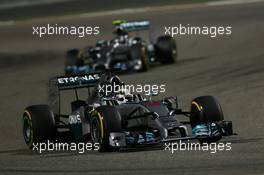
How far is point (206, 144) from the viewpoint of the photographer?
43.6 feet

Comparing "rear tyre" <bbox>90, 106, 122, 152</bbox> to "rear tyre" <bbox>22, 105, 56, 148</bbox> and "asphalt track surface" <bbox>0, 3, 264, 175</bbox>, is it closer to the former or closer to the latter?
"asphalt track surface" <bbox>0, 3, 264, 175</bbox>

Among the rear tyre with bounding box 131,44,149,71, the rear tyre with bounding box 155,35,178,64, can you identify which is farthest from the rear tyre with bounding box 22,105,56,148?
the rear tyre with bounding box 155,35,178,64

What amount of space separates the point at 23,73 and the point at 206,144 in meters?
12.9

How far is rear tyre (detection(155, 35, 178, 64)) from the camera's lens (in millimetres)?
25855

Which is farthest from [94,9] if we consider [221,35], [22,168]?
[22,168]

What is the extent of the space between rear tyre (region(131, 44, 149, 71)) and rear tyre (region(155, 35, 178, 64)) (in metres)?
1.39

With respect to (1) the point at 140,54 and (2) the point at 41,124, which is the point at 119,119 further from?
(1) the point at 140,54

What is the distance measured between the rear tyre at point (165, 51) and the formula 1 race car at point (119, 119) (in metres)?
11.4

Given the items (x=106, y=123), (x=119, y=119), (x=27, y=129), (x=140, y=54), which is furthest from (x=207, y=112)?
(x=140, y=54)

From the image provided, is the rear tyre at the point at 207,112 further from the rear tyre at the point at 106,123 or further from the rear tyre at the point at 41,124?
the rear tyre at the point at 41,124

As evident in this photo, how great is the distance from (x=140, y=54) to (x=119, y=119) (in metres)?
11.5

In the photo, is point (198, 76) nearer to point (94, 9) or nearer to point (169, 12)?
point (169, 12)

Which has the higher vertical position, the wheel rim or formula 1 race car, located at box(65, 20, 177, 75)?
formula 1 race car, located at box(65, 20, 177, 75)

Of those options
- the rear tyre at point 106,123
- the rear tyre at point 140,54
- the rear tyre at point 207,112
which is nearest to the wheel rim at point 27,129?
the rear tyre at point 106,123
